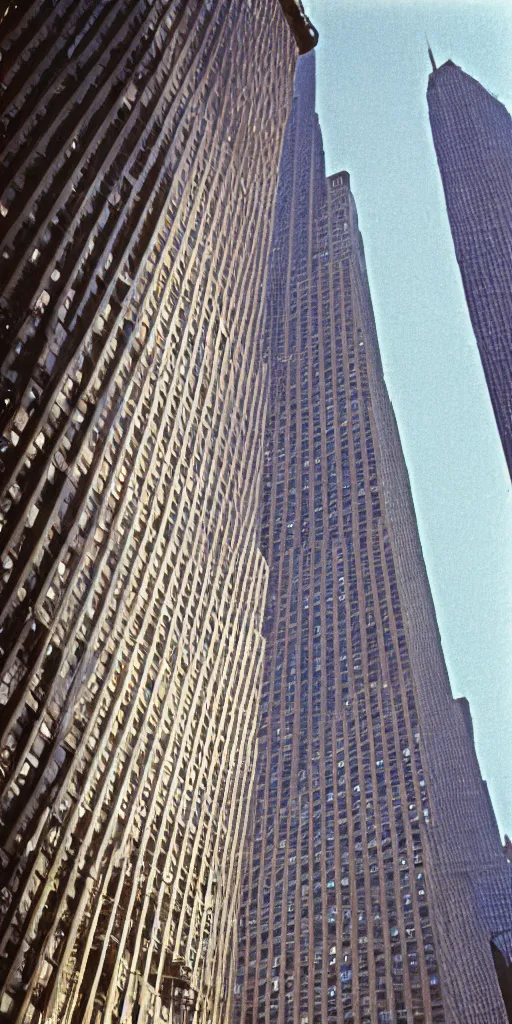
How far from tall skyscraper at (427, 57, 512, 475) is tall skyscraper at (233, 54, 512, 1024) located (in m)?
39.0

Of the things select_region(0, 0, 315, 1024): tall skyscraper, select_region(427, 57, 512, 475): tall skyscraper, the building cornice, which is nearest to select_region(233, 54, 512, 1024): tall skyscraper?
select_region(427, 57, 512, 475): tall skyscraper

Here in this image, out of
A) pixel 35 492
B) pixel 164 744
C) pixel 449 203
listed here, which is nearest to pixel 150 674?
pixel 164 744

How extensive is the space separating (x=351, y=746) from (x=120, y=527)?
277ft

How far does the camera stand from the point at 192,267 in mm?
71062

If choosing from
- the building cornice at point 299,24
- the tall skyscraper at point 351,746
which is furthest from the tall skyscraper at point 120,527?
the tall skyscraper at point 351,746

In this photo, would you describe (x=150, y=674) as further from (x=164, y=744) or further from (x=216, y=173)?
(x=216, y=173)

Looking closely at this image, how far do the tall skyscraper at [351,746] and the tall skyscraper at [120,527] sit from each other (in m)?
45.4

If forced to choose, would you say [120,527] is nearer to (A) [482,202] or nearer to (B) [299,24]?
(B) [299,24]

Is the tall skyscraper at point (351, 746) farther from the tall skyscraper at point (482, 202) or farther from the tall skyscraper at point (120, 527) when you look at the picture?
the tall skyscraper at point (120, 527)

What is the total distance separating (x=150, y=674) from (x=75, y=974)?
17022mm

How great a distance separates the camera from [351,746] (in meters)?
130

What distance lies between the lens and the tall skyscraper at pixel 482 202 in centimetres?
10462

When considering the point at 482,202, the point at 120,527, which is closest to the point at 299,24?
the point at 482,202

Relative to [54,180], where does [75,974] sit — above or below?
below
